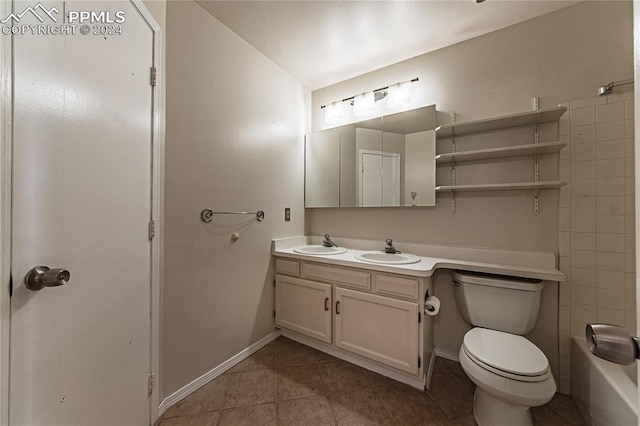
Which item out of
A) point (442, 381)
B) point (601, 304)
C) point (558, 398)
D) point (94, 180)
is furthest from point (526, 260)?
point (94, 180)

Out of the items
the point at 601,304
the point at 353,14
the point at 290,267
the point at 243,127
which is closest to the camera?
the point at 601,304

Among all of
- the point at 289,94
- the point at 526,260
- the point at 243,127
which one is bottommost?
the point at 526,260

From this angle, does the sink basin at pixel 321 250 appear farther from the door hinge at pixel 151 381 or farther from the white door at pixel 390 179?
the door hinge at pixel 151 381

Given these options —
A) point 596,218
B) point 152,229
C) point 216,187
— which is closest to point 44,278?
point 152,229

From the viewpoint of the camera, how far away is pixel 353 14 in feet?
5.24

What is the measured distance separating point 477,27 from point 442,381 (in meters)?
2.51

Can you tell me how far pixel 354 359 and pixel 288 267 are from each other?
88 cm

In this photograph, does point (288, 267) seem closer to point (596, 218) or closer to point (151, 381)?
point (151, 381)

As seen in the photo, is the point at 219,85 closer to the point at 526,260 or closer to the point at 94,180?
the point at 94,180

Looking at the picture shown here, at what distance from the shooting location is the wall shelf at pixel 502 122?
1.47m

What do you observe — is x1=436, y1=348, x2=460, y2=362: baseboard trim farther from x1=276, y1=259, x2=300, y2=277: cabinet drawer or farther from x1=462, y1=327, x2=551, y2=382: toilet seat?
x1=276, y1=259, x2=300, y2=277: cabinet drawer

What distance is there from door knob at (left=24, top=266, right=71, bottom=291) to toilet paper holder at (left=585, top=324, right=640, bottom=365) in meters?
1.20

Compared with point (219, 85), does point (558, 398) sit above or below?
below

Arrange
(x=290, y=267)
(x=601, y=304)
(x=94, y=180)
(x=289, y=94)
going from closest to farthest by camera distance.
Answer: (x=94, y=180) → (x=601, y=304) → (x=290, y=267) → (x=289, y=94)
